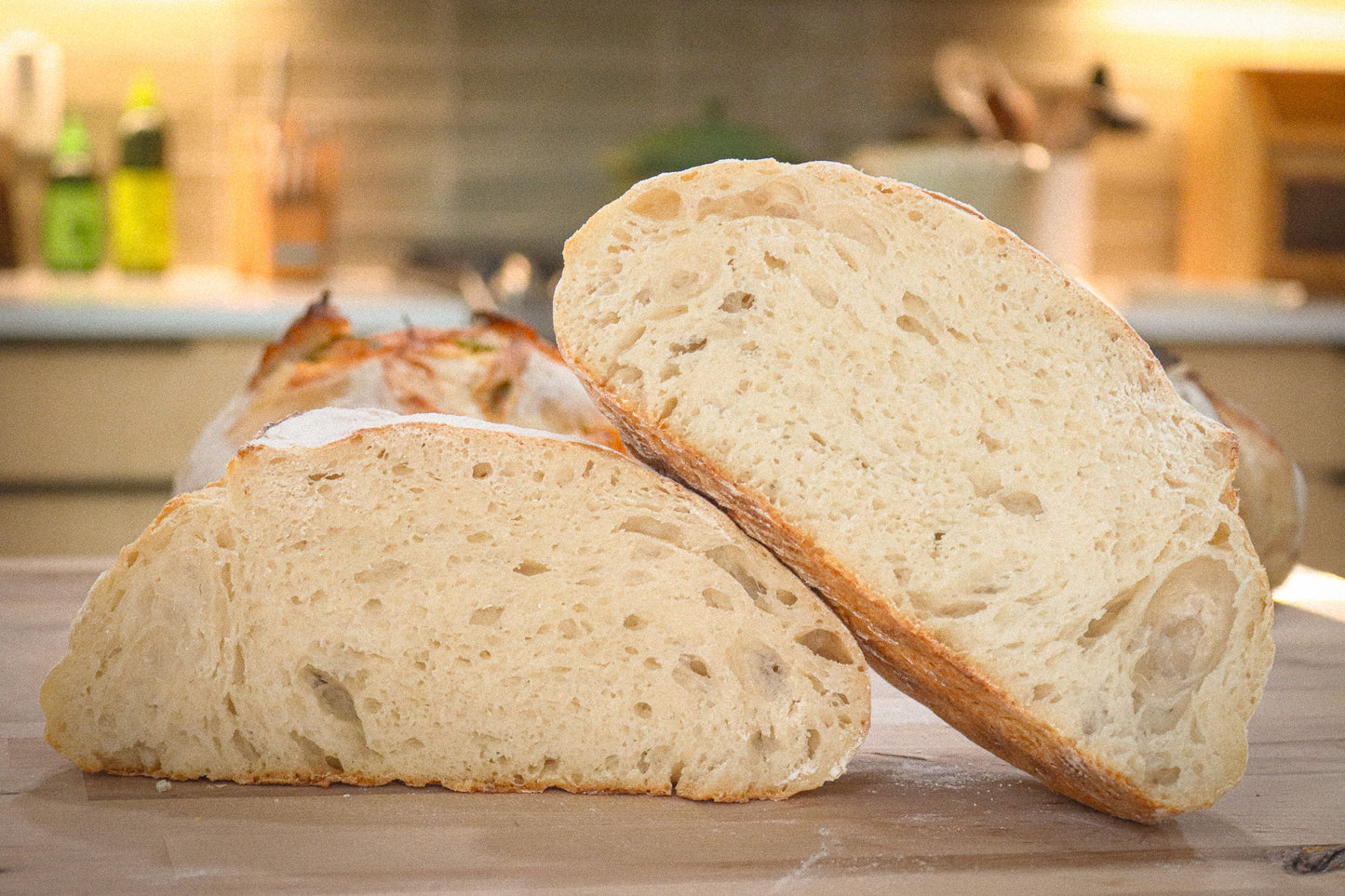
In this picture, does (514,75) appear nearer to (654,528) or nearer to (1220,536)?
(654,528)

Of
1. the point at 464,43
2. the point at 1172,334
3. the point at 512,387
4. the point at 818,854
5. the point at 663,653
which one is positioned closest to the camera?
the point at 818,854

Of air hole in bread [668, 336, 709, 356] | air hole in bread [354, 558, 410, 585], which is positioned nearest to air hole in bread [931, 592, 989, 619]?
air hole in bread [668, 336, 709, 356]

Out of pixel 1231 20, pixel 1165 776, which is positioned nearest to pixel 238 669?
pixel 1165 776

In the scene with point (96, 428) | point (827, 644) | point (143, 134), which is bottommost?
point (96, 428)

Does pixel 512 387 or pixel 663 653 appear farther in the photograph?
pixel 512 387

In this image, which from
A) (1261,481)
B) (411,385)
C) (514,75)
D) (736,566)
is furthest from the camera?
(514,75)

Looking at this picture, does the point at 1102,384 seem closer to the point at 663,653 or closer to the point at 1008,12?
the point at 663,653

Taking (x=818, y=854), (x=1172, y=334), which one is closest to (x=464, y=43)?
(x=1172, y=334)
